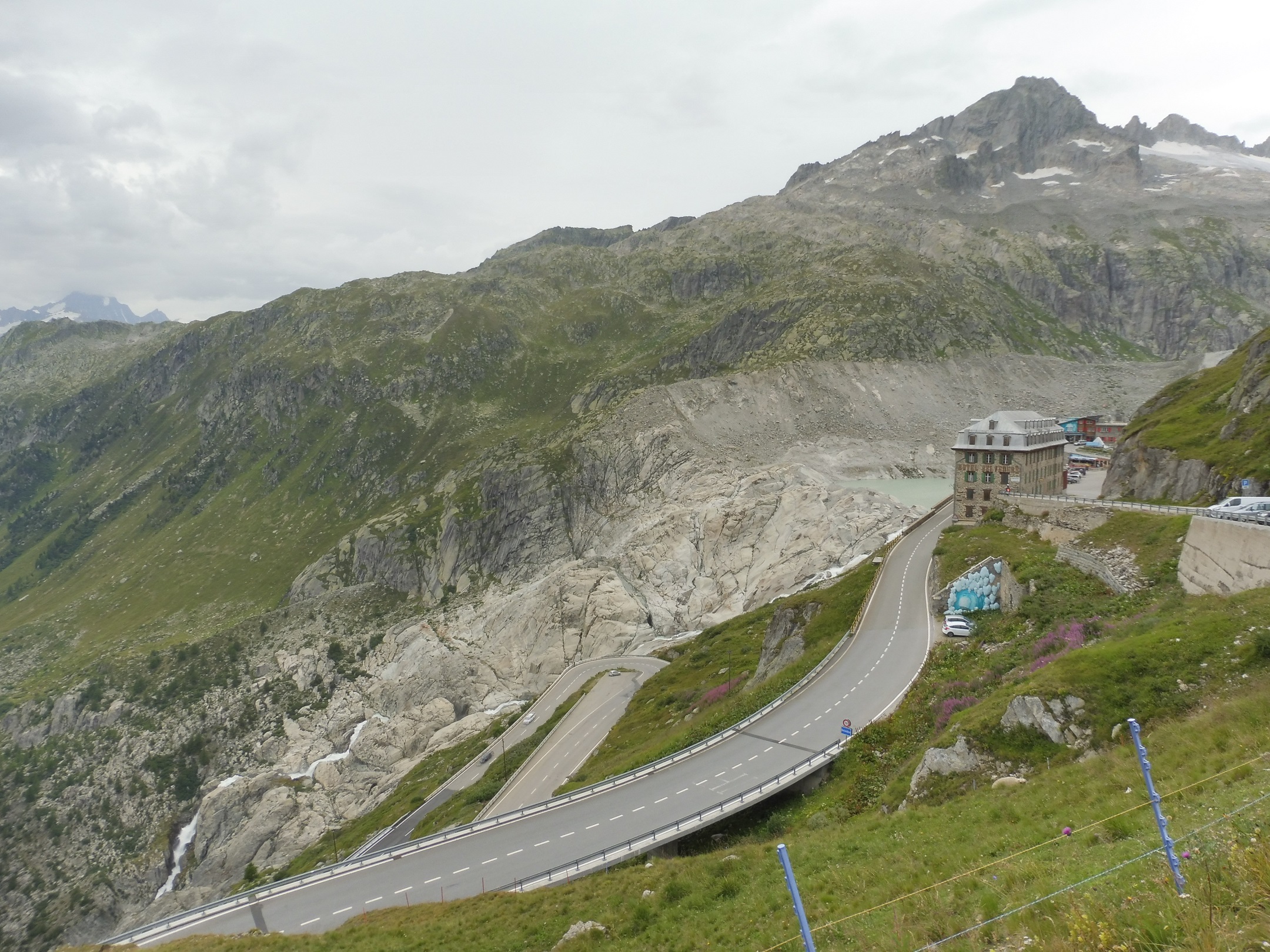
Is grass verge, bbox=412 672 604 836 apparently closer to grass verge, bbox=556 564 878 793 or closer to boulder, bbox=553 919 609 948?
grass verge, bbox=556 564 878 793

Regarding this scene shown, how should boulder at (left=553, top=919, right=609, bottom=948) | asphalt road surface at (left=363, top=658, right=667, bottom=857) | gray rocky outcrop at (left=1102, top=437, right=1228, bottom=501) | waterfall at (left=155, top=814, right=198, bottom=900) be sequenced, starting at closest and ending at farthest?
boulder at (left=553, top=919, right=609, bottom=948) < gray rocky outcrop at (left=1102, top=437, right=1228, bottom=501) < asphalt road surface at (left=363, top=658, right=667, bottom=857) < waterfall at (left=155, top=814, right=198, bottom=900)

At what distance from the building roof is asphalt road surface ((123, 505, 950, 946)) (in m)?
31.5

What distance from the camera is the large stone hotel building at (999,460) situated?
5994cm

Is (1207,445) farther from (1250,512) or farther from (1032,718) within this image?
(1032,718)

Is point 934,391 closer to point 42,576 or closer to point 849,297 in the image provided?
point 849,297

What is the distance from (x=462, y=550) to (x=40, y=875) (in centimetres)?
7739

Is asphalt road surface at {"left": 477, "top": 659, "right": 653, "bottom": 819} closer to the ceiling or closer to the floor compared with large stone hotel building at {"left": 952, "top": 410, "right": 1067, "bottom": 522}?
closer to the floor

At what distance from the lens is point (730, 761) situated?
31.1 m

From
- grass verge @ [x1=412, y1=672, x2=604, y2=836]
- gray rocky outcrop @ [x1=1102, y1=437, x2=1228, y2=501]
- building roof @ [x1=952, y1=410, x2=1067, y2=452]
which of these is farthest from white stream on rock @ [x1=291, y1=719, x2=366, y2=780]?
gray rocky outcrop @ [x1=1102, y1=437, x2=1228, y2=501]

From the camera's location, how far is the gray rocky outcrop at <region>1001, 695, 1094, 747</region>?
1936 centimetres

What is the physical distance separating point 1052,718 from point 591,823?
19.0 metres

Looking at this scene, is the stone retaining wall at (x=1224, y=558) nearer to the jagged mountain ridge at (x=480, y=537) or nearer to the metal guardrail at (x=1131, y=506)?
the metal guardrail at (x=1131, y=506)

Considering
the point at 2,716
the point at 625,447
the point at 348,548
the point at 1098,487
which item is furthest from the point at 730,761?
the point at 2,716

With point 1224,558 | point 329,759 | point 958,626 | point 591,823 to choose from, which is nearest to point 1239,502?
point 1224,558
